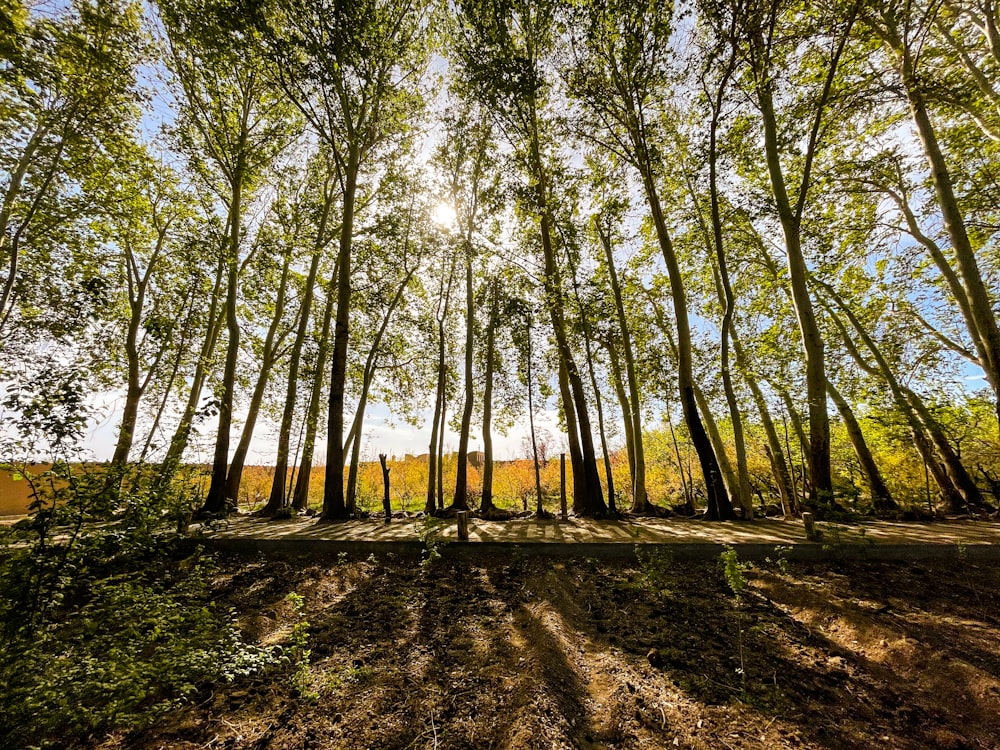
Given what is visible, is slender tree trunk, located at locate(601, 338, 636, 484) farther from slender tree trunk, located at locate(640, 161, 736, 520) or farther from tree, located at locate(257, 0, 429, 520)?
tree, located at locate(257, 0, 429, 520)

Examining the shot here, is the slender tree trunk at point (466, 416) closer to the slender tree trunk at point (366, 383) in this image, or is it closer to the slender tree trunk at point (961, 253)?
the slender tree trunk at point (366, 383)

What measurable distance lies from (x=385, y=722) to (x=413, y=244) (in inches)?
472

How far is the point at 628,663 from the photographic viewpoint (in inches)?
125

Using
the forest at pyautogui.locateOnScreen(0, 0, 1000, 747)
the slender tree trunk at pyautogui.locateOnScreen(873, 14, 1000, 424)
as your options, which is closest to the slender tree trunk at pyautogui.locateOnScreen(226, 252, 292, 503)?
the forest at pyautogui.locateOnScreen(0, 0, 1000, 747)

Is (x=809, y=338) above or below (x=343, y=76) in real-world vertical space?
below

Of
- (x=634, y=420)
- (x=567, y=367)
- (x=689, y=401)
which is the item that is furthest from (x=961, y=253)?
(x=567, y=367)

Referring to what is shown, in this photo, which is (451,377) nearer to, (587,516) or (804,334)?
(587,516)

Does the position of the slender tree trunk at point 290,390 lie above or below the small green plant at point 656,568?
above

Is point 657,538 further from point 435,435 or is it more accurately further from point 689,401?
point 435,435

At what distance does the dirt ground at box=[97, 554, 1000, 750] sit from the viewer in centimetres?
248

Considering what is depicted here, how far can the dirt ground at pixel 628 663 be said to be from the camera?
2.48m

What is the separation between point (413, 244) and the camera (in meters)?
12.2

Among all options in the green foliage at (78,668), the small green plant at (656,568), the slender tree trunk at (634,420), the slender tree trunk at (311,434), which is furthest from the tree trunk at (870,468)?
the slender tree trunk at (311,434)

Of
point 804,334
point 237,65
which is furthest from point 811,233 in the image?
point 237,65
